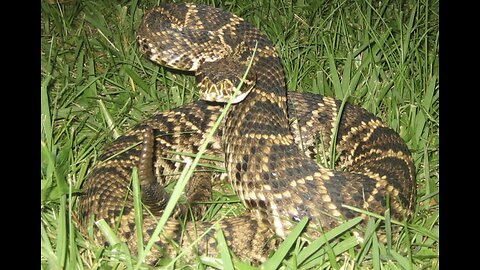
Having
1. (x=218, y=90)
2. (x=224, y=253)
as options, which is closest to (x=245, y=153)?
(x=218, y=90)

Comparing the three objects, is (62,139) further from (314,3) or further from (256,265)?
(314,3)

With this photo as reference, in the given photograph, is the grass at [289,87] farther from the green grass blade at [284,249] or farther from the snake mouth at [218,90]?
the snake mouth at [218,90]

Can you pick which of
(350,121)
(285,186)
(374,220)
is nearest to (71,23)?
(350,121)

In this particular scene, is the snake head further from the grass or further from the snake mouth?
the grass

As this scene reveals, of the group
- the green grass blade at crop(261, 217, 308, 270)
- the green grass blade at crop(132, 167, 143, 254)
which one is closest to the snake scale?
the green grass blade at crop(132, 167, 143, 254)

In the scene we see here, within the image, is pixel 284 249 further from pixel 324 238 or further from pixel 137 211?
pixel 137 211

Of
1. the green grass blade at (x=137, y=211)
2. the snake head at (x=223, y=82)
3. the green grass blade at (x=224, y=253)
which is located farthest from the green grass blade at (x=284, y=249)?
the snake head at (x=223, y=82)

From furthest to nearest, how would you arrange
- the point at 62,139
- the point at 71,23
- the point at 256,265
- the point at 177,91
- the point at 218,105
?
the point at 71,23, the point at 177,91, the point at 218,105, the point at 62,139, the point at 256,265
